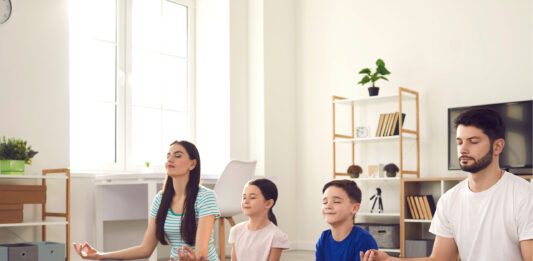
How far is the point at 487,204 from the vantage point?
184 centimetres

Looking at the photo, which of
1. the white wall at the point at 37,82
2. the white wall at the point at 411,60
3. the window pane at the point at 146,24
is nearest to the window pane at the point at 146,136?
the window pane at the point at 146,24

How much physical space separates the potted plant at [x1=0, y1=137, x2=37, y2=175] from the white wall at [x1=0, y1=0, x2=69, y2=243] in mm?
284

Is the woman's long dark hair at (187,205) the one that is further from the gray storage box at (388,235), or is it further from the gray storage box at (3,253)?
the gray storage box at (388,235)

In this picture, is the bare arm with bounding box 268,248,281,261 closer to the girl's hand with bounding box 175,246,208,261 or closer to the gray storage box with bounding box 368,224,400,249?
the girl's hand with bounding box 175,246,208,261

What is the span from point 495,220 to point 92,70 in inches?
148

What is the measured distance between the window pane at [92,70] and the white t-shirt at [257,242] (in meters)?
2.64

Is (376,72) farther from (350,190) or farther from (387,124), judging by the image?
(350,190)

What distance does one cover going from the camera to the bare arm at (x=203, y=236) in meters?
2.29

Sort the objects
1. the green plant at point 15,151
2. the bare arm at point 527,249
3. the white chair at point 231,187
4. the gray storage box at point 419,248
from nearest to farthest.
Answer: the bare arm at point 527,249 → the green plant at point 15,151 → the white chair at point 231,187 → the gray storage box at point 419,248

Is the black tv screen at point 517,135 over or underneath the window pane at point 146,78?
underneath

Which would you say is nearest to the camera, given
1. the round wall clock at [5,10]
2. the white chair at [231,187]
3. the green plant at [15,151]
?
the green plant at [15,151]

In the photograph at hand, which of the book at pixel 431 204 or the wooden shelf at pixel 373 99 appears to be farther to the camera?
the wooden shelf at pixel 373 99

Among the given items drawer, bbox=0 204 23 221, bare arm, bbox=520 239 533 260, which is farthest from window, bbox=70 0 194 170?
bare arm, bbox=520 239 533 260

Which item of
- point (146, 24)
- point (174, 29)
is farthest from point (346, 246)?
point (174, 29)
